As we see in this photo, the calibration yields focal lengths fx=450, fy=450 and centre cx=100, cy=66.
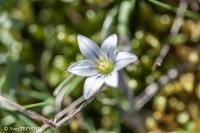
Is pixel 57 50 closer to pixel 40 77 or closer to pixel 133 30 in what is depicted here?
pixel 40 77

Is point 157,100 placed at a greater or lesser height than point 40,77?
lesser

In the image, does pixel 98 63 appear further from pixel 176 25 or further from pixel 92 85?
pixel 176 25

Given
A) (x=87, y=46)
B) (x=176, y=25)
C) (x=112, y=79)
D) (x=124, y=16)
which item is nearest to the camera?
(x=112, y=79)

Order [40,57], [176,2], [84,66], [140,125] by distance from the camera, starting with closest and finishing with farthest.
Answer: [84,66], [140,125], [176,2], [40,57]

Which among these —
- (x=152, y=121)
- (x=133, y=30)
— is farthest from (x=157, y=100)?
(x=133, y=30)

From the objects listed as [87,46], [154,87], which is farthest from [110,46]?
[154,87]

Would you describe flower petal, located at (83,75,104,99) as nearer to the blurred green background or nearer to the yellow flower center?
the yellow flower center
